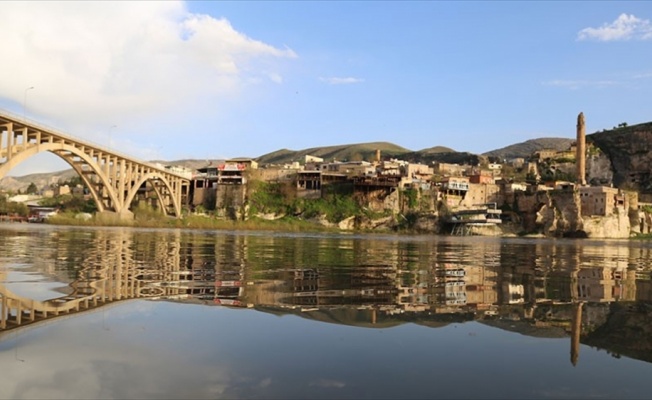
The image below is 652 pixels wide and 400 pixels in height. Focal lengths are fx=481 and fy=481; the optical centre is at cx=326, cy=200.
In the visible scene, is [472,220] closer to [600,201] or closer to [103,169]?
[600,201]

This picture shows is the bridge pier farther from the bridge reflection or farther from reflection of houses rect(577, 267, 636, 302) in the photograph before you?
reflection of houses rect(577, 267, 636, 302)

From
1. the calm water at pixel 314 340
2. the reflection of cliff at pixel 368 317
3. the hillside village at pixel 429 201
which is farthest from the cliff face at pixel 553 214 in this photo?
the reflection of cliff at pixel 368 317

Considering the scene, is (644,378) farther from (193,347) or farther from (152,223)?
(152,223)

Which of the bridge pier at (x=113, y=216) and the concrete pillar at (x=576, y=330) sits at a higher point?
the concrete pillar at (x=576, y=330)

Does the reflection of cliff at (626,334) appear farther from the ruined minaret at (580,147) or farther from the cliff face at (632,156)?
the cliff face at (632,156)

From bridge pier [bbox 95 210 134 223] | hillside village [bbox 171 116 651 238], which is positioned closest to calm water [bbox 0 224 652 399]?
bridge pier [bbox 95 210 134 223]

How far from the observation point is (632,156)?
141250 mm

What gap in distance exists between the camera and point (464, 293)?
9844mm

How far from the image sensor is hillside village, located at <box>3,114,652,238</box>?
322ft

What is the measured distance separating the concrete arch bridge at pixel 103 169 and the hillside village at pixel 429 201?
5.40 meters

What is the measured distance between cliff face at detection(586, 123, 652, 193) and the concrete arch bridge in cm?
12207

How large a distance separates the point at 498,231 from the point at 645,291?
296 feet

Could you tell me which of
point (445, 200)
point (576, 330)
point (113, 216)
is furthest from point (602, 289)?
point (445, 200)

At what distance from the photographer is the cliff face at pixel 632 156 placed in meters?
138
